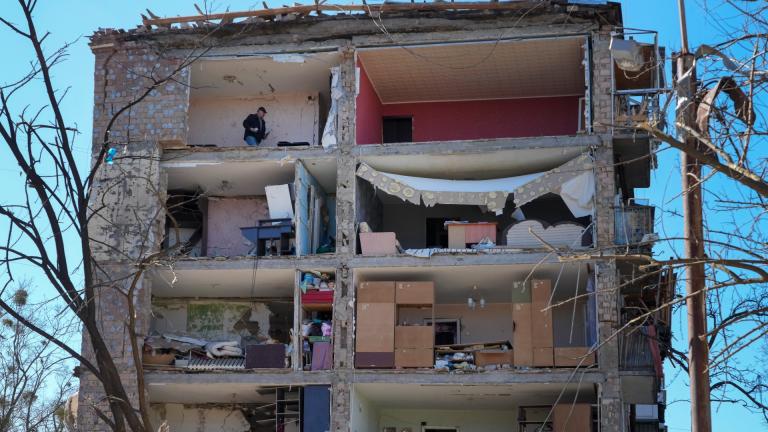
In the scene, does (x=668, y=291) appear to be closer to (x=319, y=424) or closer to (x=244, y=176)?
(x=319, y=424)

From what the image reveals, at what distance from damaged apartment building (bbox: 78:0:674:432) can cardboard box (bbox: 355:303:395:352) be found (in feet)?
0.15

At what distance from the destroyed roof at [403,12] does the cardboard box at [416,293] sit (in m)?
6.11

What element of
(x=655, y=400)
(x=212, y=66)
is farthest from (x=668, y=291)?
(x=212, y=66)

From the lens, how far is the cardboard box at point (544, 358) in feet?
82.8

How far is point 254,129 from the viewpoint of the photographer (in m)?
28.7

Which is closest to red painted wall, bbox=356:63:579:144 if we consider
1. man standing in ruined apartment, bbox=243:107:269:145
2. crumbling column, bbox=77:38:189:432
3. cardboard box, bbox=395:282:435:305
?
man standing in ruined apartment, bbox=243:107:269:145

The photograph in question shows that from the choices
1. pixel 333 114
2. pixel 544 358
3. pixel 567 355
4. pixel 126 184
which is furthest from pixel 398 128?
pixel 567 355

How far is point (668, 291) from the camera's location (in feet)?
79.1

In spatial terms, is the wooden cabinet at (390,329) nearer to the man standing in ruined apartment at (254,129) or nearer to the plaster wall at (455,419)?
the plaster wall at (455,419)

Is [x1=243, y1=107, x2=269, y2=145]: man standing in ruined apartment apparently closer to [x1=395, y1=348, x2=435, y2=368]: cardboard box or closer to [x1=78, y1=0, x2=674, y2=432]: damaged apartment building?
[x1=78, y1=0, x2=674, y2=432]: damaged apartment building

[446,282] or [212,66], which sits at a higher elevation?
[212,66]

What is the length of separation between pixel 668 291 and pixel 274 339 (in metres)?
10.1

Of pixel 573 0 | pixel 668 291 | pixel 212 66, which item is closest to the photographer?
pixel 668 291

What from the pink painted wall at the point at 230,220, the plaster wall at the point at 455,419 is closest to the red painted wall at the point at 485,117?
the pink painted wall at the point at 230,220
